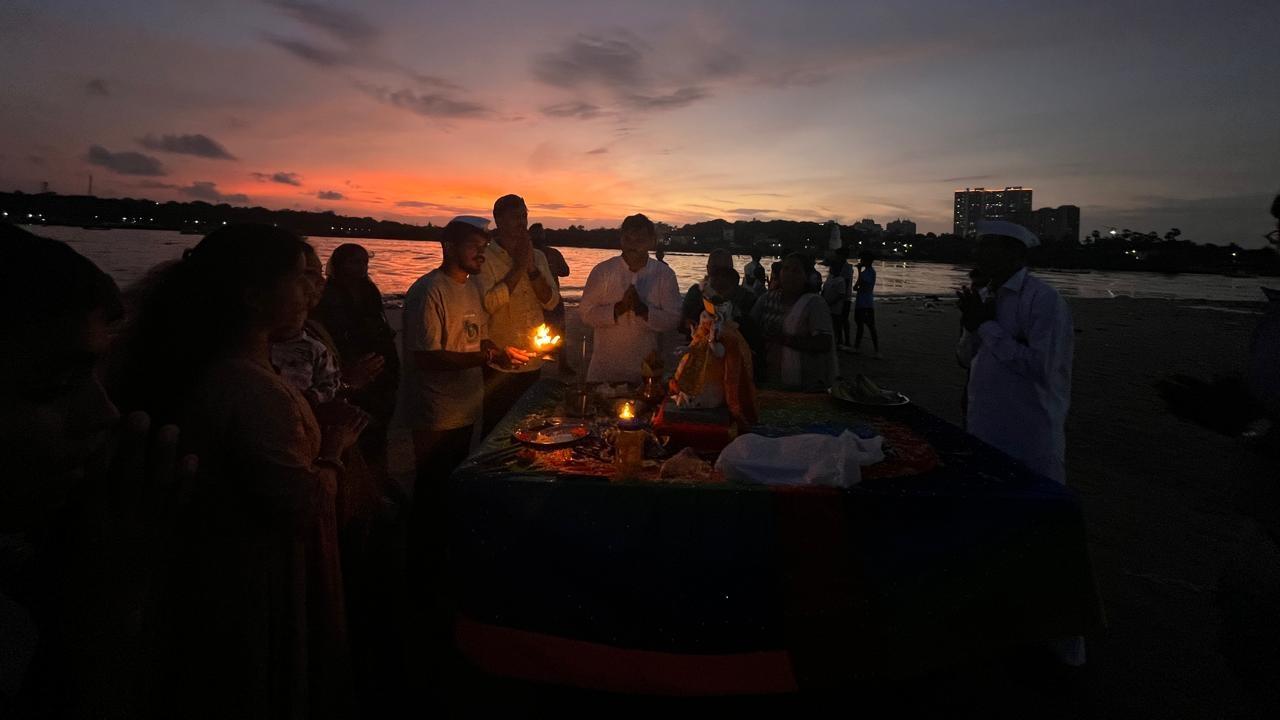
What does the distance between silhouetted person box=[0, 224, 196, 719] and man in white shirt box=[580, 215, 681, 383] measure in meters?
3.51

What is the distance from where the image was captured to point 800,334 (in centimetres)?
495

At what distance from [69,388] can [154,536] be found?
364mm

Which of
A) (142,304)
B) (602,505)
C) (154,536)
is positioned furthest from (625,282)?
(154,536)

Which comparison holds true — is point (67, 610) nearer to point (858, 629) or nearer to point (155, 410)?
point (155, 410)

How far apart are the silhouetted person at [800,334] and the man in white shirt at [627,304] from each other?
92 cm

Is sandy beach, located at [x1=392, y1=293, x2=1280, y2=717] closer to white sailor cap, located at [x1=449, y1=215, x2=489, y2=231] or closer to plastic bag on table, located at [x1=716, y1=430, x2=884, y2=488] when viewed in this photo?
plastic bag on table, located at [x1=716, y1=430, x2=884, y2=488]

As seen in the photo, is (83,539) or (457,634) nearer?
(83,539)

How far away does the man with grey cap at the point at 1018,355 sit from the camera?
3555 mm

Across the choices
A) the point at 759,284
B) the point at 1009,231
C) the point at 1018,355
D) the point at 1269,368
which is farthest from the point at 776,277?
the point at 759,284

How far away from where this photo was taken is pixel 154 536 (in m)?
1.36

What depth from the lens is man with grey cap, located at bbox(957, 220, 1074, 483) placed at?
3.55 meters

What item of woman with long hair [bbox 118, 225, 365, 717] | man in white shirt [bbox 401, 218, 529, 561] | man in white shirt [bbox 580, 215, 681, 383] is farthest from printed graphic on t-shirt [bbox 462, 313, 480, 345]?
woman with long hair [bbox 118, 225, 365, 717]

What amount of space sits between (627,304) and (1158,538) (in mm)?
4642

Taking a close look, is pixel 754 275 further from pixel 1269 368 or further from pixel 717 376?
pixel 1269 368
